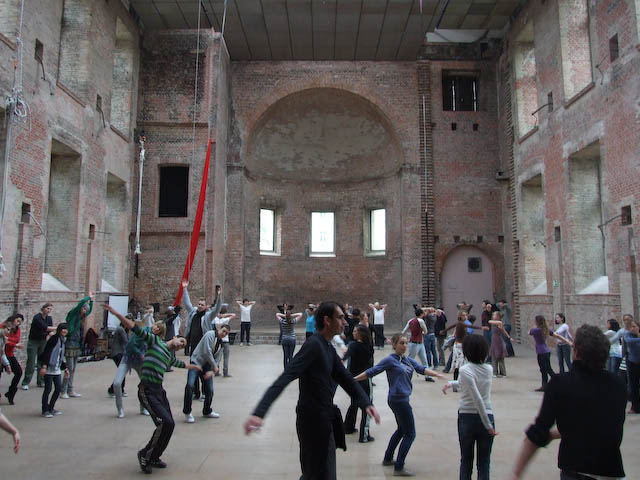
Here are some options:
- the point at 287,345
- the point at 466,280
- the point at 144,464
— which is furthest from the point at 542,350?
the point at 466,280

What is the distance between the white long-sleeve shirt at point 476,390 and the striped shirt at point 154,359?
2981 millimetres

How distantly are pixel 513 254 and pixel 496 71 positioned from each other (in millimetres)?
7099

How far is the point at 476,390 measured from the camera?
13.3ft

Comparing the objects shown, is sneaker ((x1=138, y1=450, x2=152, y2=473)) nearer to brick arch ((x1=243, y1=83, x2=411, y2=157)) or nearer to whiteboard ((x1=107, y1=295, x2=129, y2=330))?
whiteboard ((x1=107, y1=295, x2=129, y2=330))

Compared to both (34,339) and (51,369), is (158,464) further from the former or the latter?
(34,339)

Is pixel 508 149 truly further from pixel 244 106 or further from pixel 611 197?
pixel 244 106

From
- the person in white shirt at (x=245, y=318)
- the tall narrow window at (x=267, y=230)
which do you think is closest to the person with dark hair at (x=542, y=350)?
the person in white shirt at (x=245, y=318)

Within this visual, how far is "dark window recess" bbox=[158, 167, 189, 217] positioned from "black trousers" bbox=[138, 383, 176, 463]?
44.3 feet

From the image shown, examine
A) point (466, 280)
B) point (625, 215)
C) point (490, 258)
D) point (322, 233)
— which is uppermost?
point (322, 233)

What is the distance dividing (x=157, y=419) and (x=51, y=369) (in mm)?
3001

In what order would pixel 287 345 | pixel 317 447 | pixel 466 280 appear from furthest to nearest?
pixel 466 280 → pixel 287 345 → pixel 317 447

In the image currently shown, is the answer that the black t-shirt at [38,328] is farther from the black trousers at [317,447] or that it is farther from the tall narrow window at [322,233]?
the tall narrow window at [322,233]

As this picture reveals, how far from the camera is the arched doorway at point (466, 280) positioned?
1973cm

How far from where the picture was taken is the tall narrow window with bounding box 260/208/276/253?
22.2m
